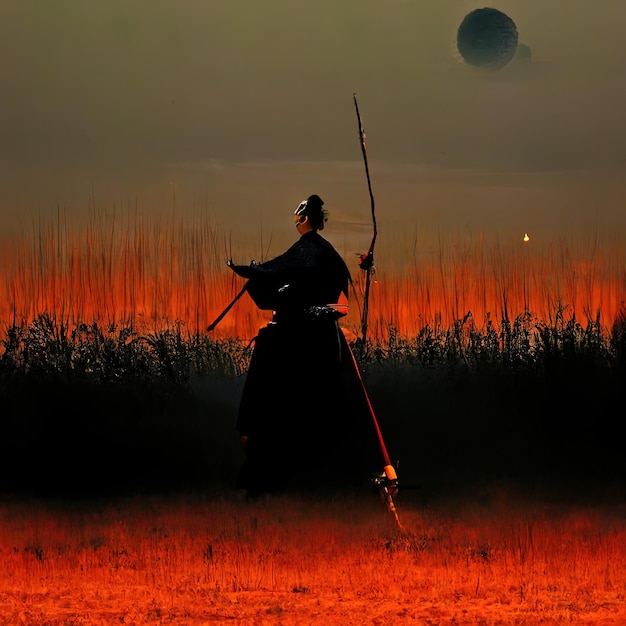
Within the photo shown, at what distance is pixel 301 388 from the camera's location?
24.6 feet

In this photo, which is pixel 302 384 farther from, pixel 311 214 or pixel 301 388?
pixel 311 214

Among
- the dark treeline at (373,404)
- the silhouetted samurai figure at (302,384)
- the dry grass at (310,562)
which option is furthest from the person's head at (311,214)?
the dark treeline at (373,404)

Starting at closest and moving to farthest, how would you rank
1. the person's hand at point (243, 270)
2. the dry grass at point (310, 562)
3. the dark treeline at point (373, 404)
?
the dry grass at point (310, 562)
the person's hand at point (243, 270)
the dark treeline at point (373, 404)

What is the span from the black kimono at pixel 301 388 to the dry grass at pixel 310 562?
13.1 inches

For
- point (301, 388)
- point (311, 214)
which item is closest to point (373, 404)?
point (301, 388)

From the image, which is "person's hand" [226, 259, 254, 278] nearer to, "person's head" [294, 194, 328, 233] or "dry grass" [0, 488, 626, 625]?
"person's head" [294, 194, 328, 233]

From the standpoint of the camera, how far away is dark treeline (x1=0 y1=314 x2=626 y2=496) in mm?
8656

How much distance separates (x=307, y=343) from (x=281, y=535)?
1253mm

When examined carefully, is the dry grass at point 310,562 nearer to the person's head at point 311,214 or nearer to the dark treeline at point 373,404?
the dark treeline at point 373,404

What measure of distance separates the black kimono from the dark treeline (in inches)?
38.5

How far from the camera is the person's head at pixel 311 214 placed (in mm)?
7410

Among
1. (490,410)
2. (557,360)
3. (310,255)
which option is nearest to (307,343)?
(310,255)

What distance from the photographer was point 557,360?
10000 millimetres

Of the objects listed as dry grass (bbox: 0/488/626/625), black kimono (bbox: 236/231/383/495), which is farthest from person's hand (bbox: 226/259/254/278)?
dry grass (bbox: 0/488/626/625)
